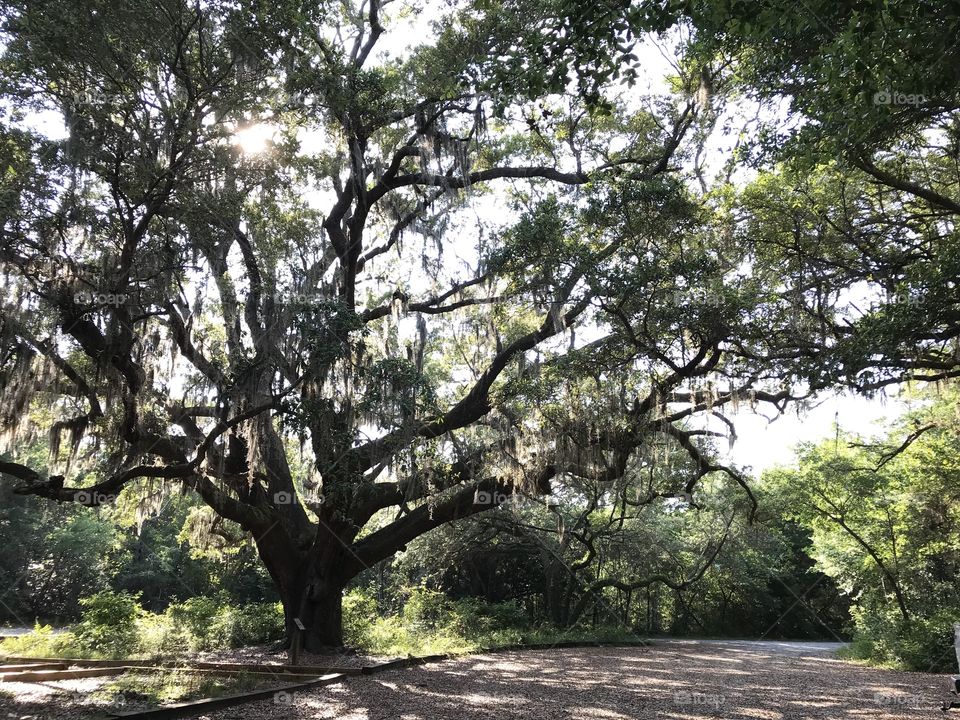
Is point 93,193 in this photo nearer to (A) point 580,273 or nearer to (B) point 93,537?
(A) point 580,273

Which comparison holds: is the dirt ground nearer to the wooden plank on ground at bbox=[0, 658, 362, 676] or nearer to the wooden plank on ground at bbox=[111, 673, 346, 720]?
Result: the wooden plank on ground at bbox=[111, 673, 346, 720]

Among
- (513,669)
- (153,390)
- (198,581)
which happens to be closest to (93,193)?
(153,390)

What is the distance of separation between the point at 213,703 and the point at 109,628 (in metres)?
6.41

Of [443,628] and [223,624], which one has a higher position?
[223,624]

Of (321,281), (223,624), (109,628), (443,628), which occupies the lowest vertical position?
(443,628)

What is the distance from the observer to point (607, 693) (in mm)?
8094

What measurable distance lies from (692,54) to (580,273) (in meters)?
4.37

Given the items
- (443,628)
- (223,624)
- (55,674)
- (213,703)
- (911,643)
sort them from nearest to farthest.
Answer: (213,703)
(55,674)
(911,643)
(223,624)
(443,628)

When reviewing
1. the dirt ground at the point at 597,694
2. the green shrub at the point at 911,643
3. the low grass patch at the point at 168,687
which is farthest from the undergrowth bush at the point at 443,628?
the green shrub at the point at 911,643

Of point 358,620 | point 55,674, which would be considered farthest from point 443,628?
point 55,674

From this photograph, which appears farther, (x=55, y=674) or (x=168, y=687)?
(x=55, y=674)

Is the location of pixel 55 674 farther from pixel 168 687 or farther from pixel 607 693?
pixel 607 693

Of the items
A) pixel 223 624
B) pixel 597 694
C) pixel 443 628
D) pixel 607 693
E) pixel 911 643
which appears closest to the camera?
pixel 597 694

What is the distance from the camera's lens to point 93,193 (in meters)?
9.19
